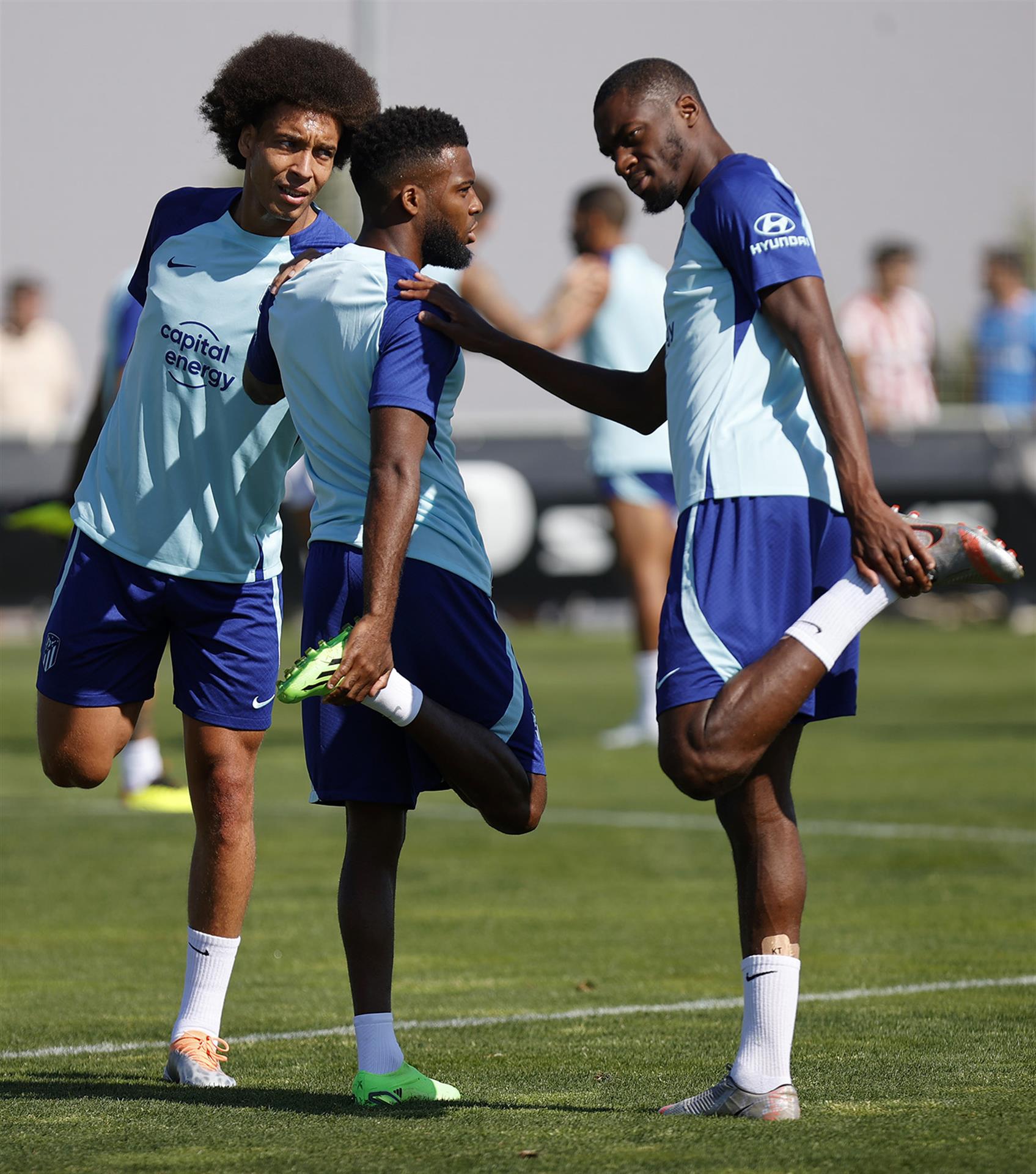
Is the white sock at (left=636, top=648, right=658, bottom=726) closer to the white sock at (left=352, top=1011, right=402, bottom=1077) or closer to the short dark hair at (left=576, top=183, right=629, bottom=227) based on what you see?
the short dark hair at (left=576, top=183, right=629, bottom=227)

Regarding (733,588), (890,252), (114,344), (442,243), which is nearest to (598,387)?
(442,243)

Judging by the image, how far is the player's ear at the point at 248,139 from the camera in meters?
5.12

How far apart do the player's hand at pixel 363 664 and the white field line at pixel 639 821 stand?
16.8ft

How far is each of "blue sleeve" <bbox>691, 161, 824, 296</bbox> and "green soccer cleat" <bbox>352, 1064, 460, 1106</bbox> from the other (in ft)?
5.96

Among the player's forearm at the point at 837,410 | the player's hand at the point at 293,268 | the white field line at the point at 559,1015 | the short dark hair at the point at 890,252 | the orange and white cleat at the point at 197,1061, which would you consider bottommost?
the white field line at the point at 559,1015

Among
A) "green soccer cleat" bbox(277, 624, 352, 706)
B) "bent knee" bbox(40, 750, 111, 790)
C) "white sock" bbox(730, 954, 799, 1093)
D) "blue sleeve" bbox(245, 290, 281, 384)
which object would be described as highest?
"blue sleeve" bbox(245, 290, 281, 384)

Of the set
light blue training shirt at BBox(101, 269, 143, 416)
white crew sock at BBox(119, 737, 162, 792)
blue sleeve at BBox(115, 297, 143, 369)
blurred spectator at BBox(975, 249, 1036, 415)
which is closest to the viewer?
blue sleeve at BBox(115, 297, 143, 369)

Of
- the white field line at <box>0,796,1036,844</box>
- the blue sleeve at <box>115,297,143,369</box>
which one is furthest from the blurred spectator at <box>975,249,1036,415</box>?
the blue sleeve at <box>115,297,143,369</box>

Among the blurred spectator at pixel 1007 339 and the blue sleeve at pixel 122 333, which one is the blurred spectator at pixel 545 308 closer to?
the blue sleeve at pixel 122 333

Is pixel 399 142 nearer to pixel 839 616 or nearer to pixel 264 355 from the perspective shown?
pixel 264 355

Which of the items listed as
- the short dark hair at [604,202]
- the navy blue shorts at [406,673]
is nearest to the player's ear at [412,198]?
the navy blue shorts at [406,673]

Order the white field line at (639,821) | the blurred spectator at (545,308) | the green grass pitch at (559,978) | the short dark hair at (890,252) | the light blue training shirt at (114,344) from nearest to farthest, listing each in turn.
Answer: the green grass pitch at (559,978) < the light blue training shirt at (114,344) < the white field line at (639,821) < the blurred spectator at (545,308) < the short dark hair at (890,252)

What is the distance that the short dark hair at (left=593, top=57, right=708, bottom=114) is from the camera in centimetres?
456

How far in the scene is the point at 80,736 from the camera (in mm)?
5180
